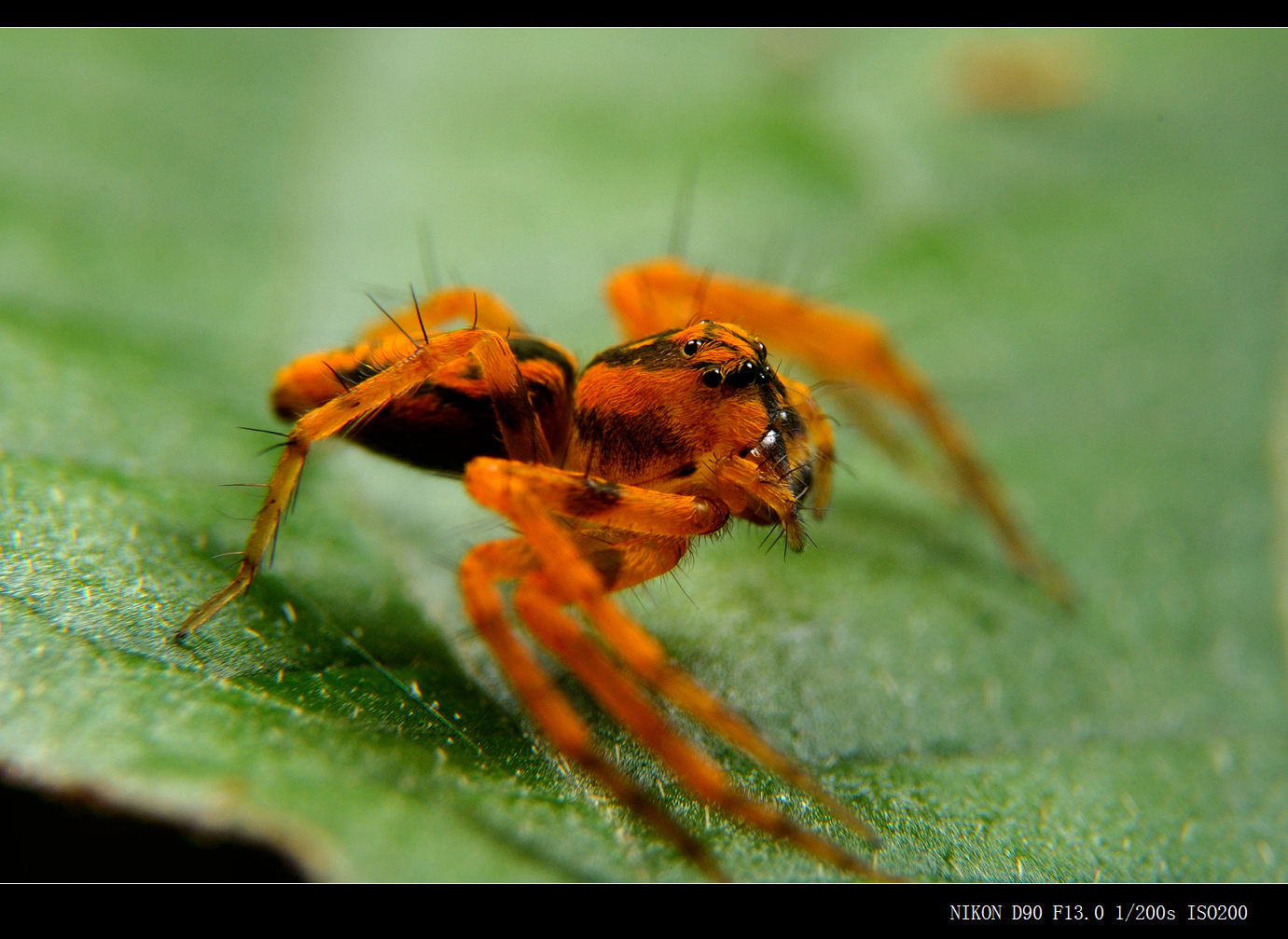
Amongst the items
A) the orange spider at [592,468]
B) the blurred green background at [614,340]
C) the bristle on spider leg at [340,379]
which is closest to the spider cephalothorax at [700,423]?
the orange spider at [592,468]

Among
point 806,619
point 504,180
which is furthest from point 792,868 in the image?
point 504,180

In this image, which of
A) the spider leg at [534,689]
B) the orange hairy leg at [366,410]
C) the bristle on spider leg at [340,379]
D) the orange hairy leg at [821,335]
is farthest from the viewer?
the orange hairy leg at [821,335]

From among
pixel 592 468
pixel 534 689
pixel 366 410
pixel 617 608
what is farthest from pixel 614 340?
pixel 534 689

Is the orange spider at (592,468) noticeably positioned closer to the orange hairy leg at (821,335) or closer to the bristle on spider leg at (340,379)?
the bristle on spider leg at (340,379)

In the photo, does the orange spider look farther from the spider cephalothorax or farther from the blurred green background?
the blurred green background

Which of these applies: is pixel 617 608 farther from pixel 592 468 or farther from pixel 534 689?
pixel 592 468

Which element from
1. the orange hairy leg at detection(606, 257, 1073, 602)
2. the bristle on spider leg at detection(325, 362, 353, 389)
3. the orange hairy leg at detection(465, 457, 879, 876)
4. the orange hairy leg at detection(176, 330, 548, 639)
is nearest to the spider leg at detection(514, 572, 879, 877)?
the orange hairy leg at detection(465, 457, 879, 876)
